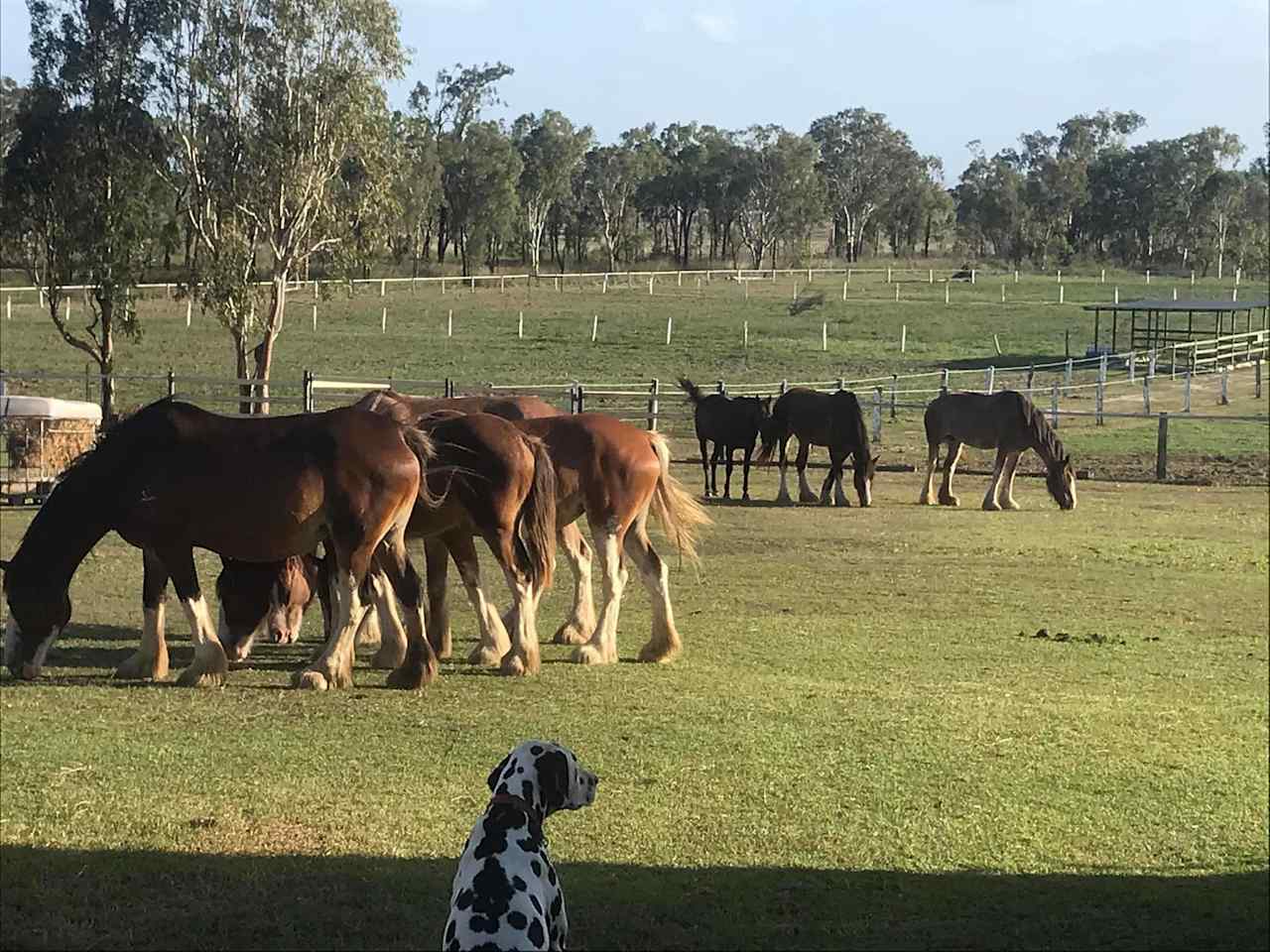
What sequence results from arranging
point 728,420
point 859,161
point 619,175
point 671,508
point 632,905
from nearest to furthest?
point 632,905
point 671,508
point 728,420
point 859,161
point 619,175

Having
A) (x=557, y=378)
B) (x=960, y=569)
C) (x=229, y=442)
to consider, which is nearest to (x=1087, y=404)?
(x=557, y=378)

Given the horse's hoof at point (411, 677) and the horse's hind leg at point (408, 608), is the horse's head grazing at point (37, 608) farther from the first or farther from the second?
the horse's hoof at point (411, 677)

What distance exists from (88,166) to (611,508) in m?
21.2

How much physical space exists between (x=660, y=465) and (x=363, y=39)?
45.9 feet

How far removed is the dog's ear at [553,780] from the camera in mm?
3398

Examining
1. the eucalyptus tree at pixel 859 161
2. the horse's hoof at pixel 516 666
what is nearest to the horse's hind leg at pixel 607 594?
the horse's hoof at pixel 516 666

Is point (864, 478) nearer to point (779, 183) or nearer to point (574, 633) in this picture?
point (779, 183)

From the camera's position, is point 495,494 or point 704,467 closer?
point 495,494

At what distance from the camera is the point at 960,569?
13398mm

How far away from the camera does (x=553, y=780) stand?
3.41 m

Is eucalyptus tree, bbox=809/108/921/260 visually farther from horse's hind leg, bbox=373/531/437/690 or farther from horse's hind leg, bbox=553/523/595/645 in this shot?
horse's hind leg, bbox=373/531/437/690

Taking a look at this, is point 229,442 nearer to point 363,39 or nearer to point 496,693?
point 496,693

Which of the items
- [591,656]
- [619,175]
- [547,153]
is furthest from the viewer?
[619,175]

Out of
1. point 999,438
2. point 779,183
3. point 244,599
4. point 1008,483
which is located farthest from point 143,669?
point 779,183
